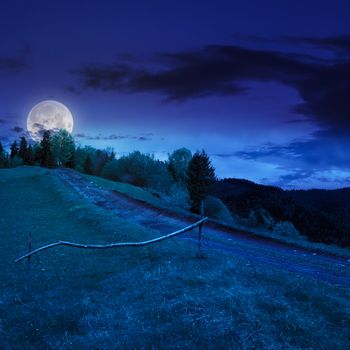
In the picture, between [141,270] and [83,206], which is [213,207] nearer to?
[83,206]

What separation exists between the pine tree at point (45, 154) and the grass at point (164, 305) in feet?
330

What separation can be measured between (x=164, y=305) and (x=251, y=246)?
12.2 m

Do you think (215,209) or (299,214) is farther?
(299,214)

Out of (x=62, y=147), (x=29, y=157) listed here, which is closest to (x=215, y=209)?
(x=62, y=147)

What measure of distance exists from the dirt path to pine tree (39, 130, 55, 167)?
3097 inches

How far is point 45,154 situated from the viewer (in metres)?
114

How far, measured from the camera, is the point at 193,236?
22.4 m

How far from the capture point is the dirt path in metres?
15.1

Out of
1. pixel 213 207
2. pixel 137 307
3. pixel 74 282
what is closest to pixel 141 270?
pixel 74 282

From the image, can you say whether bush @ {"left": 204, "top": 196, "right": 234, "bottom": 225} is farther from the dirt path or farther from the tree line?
the dirt path

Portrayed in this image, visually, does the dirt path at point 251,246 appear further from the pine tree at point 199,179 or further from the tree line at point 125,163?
the tree line at point 125,163

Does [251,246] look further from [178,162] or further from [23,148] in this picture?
[23,148]

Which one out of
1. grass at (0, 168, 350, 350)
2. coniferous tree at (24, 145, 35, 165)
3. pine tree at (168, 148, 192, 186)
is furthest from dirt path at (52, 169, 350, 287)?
coniferous tree at (24, 145, 35, 165)

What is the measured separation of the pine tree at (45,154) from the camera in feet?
371
